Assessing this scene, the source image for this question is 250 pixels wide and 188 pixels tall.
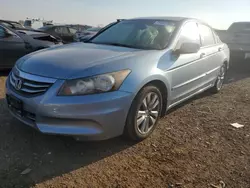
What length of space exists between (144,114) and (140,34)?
1.42 metres

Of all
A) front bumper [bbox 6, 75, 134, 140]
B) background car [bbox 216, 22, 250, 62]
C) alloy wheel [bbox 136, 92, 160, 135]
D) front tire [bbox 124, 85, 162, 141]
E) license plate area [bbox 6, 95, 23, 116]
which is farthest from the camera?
background car [bbox 216, 22, 250, 62]

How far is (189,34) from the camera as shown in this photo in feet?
14.6

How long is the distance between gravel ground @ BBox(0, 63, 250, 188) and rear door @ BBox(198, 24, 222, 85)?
3.87ft

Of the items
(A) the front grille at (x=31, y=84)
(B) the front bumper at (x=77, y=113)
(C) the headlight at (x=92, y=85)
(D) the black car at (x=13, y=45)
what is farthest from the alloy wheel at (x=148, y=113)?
(D) the black car at (x=13, y=45)

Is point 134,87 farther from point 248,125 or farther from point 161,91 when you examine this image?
point 248,125

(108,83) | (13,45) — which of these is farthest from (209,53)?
(13,45)

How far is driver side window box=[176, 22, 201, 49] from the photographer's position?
415cm

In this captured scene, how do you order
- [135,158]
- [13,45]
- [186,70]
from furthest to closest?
[13,45]
[186,70]
[135,158]

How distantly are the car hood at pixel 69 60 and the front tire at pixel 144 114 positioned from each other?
53 cm

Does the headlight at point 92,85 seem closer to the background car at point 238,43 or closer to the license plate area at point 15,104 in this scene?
the license plate area at point 15,104

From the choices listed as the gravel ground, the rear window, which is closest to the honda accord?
the gravel ground

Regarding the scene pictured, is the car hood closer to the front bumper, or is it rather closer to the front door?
the front bumper

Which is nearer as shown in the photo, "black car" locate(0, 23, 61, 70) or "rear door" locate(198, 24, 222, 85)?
"rear door" locate(198, 24, 222, 85)

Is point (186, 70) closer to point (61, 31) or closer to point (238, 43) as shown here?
point (238, 43)
